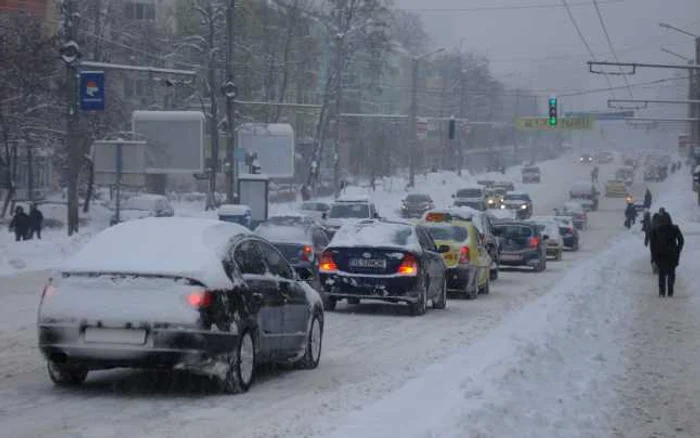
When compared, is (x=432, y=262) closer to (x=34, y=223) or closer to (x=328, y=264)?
(x=328, y=264)

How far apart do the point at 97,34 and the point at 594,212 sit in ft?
127

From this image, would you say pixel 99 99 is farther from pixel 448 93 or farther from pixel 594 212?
pixel 448 93

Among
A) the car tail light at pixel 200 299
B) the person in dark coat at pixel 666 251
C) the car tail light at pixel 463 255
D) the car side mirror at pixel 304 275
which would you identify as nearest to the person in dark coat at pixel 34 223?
the car tail light at pixel 463 255

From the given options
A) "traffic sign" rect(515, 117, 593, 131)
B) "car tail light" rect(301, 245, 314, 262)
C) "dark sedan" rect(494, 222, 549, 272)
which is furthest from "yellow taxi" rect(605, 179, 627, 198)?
"car tail light" rect(301, 245, 314, 262)

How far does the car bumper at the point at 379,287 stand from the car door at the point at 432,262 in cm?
63

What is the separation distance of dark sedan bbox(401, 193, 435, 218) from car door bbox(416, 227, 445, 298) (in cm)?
4468

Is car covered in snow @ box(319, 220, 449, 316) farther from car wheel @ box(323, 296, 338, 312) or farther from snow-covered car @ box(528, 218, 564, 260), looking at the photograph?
snow-covered car @ box(528, 218, 564, 260)

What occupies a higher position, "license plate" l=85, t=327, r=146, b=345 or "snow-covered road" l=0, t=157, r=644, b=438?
"license plate" l=85, t=327, r=146, b=345

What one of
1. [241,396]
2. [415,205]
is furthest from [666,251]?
[415,205]

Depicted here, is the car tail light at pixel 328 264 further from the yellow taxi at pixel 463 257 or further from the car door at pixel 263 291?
the car door at pixel 263 291

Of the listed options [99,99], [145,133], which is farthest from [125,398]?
[145,133]

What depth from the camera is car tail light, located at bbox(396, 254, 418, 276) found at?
20953mm

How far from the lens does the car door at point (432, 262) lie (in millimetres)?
21766

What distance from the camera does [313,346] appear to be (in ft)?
46.1
